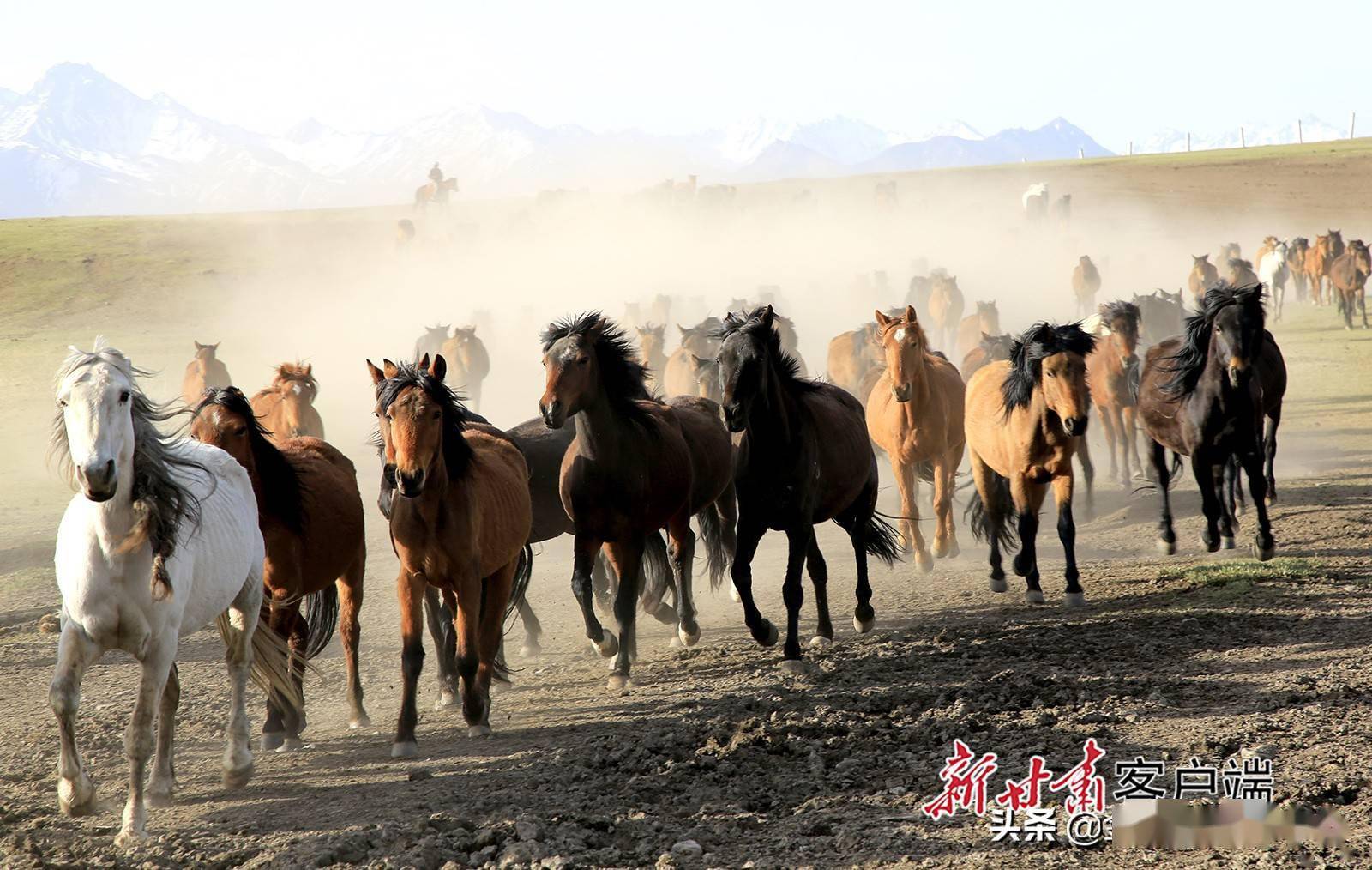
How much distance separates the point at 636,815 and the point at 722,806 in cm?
38

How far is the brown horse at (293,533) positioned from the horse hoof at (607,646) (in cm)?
163

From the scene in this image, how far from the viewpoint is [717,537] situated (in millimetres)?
10258

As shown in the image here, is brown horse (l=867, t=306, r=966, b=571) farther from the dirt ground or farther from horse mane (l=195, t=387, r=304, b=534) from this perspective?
horse mane (l=195, t=387, r=304, b=534)

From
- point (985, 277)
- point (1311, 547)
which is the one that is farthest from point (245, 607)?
point (985, 277)

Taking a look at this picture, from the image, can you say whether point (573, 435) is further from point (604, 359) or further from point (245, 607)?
point (245, 607)

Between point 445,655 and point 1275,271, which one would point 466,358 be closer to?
point 445,655

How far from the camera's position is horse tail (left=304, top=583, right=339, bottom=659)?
7.77 m

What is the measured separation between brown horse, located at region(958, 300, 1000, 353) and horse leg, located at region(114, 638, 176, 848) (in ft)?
68.6

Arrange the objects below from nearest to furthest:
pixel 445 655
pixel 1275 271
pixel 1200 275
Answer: pixel 445 655 < pixel 1200 275 < pixel 1275 271

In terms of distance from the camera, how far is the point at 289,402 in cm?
1230

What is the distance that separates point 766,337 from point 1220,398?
396 cm

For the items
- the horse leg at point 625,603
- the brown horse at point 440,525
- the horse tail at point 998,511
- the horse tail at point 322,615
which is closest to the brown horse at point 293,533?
the horse tail at point 322,615

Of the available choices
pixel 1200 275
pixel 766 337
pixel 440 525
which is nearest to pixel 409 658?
pixel 440 525

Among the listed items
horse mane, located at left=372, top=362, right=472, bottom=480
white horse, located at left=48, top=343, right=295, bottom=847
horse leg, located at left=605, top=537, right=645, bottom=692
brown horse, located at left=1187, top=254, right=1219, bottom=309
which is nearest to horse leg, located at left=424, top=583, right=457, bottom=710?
horse leg, located at left=605, top=537, right=645, bottom=692
